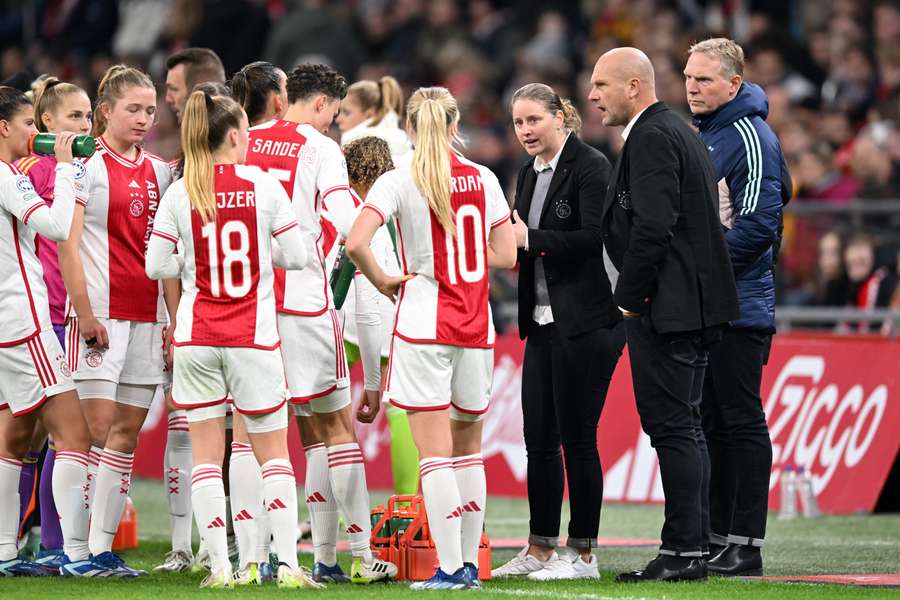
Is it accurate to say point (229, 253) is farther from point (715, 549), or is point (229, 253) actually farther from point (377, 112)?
point (377, 112)

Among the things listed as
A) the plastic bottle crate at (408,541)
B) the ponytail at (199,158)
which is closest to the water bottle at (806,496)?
the plastic bottle crate at (408,541)

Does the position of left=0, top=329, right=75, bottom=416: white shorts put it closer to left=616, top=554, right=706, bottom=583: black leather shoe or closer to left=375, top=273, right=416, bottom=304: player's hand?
left=375, top=273, right=416, bottom=304: player's hand

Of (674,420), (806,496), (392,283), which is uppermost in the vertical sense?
(392,283)

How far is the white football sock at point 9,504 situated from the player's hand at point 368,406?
5.54 feet

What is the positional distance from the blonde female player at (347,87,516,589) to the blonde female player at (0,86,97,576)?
5.27 feet

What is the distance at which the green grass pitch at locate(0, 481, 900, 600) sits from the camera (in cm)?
Answer: 658

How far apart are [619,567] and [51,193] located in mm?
3493

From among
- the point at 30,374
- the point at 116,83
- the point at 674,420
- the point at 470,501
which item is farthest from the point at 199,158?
the point at 674,420

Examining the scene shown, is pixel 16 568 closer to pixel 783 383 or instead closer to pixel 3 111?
pixel 3 111

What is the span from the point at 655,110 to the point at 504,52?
10.9 metres

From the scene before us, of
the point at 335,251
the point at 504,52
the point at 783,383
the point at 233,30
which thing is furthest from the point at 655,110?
the point at 233,30

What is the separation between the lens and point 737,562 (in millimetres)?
7527

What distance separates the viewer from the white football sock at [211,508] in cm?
673

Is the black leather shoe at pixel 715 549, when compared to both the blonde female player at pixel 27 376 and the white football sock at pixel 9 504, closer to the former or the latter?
the blonde female player at pixel 27 376
